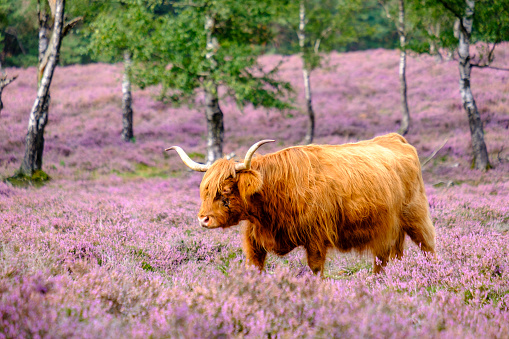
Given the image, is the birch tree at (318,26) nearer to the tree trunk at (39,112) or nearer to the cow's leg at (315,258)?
the tree trunk at (39,112)

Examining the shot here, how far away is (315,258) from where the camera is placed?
416cm

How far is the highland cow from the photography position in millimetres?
3963

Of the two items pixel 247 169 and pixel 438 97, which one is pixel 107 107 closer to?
pixel 438 97

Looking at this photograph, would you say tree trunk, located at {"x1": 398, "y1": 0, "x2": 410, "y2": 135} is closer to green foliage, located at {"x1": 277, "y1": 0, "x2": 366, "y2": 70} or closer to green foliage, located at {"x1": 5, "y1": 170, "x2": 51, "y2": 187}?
green foliage, located at {"x1": 277, "y1": 0, "x2": 366, "y2": 70}

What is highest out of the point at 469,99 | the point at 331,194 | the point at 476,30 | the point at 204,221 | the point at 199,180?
the point at 476,30

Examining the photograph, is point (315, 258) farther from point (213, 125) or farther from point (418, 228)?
point (213, 125)

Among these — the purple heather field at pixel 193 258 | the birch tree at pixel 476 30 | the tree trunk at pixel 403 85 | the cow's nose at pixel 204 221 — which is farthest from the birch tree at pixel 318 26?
the cow's nose at pixel 204 221

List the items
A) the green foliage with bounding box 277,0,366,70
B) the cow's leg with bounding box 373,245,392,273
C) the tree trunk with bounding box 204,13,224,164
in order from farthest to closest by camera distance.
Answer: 1. the green foliage with bounding box 277,0,366,70
2. the tree trunk with bounding box 204,13,224,164
3. the cow's leg with bounding box 373,245,392,273

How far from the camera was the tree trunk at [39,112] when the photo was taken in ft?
33.5

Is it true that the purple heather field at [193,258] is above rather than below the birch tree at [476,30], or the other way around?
below

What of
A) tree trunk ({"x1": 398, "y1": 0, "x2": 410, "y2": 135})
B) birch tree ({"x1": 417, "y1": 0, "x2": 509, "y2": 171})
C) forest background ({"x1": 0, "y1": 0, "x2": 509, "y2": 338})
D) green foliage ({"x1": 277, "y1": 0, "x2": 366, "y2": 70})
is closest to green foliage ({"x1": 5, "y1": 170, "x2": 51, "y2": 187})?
forest background ({"x1": 0, "y1": 0, "x2": 509, "y2": 338})

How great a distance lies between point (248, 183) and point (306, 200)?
606 mm

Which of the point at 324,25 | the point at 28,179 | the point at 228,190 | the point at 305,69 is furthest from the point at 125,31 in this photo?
the point at 324,25

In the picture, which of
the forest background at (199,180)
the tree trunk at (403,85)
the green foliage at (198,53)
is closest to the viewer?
the forest background at (199,180)
